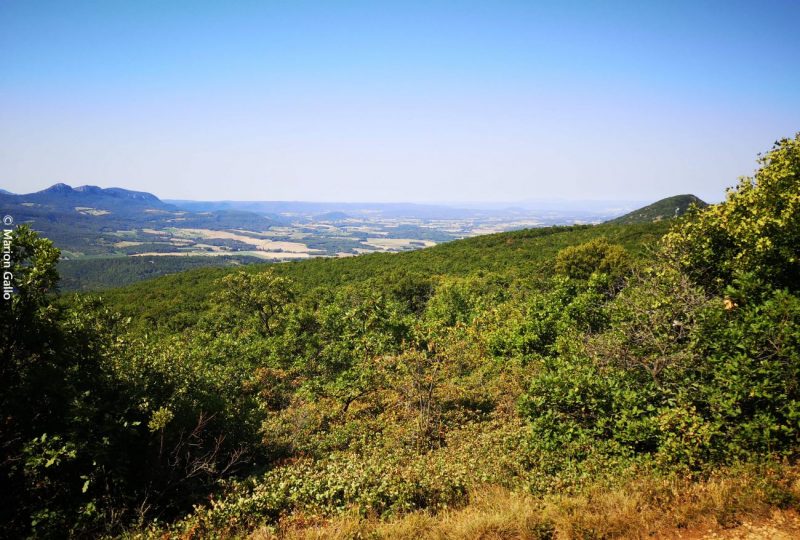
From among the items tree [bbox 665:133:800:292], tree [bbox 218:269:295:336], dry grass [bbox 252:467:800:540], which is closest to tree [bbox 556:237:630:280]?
tree [bbox 665:133:800:292]

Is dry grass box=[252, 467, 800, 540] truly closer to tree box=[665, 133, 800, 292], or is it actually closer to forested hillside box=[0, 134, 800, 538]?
forested hillside box=[0, 134, 800, 538]

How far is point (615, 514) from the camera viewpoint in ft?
23.0

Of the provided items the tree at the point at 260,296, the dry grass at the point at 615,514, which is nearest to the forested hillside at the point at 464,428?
the dry grass at the point at 615,514

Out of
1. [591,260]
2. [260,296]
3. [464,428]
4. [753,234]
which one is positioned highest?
[753,234]

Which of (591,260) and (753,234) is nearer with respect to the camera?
(753,234)

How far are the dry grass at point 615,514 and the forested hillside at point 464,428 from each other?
37 mm

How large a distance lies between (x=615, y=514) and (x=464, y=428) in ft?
25.3

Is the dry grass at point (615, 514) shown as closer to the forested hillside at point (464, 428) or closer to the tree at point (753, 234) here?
the forested hillside at point (464, 428)

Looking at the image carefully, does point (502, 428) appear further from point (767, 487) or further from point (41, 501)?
point (41, 501)

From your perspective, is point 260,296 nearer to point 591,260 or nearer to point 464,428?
point 464,428

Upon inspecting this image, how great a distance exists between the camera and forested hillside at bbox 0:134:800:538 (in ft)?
25.3

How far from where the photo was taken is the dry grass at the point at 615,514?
6777 mm

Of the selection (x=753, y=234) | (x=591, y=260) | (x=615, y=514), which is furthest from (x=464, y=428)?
(x=591, y=260)

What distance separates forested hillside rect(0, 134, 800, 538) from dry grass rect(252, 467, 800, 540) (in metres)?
0.04
